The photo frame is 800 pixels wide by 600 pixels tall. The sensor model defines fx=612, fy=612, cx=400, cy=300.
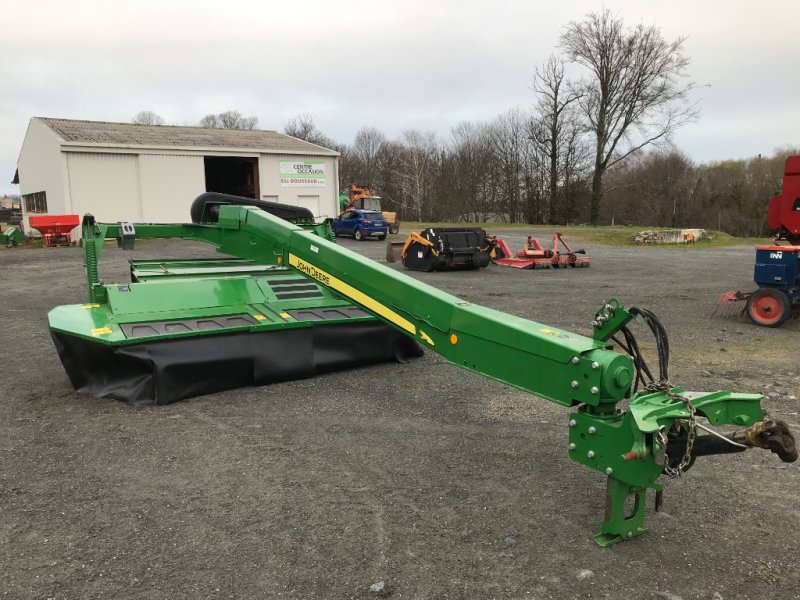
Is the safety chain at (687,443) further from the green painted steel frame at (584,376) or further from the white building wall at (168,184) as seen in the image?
the white building wall at (168,184)

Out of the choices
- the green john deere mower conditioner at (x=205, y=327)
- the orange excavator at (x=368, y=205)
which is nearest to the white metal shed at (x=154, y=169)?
the orange excavator at (x=368, y=205)

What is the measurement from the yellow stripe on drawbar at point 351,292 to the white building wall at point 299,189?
872 inches

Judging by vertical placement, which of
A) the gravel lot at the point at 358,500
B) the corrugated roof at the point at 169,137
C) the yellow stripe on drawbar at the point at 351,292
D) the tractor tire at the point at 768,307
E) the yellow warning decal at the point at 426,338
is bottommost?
the gravel lot at the point at 358,500

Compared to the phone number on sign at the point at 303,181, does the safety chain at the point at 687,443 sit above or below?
below

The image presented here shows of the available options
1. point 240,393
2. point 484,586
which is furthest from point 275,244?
point 484,586

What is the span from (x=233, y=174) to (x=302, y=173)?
4327 mm

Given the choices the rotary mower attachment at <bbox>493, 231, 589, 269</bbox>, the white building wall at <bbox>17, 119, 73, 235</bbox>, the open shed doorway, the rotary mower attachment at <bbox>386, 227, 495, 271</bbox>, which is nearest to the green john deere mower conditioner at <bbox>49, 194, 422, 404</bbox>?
the rotary mower attachment at <bbox>386, 227, 495, 271</bbox>

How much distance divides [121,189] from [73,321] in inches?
843

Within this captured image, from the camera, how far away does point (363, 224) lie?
84.6 ft

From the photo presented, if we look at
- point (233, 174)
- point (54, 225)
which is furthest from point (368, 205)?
point (54, 225)

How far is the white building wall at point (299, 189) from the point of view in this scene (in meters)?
27.4

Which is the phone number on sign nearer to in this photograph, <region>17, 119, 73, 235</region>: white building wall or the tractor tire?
<region>17, 119, 73, 235</region>: white building wall

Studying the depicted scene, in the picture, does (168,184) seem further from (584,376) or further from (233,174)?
(584,376)

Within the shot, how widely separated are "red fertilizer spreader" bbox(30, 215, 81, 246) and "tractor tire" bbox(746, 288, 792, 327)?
2212cm
